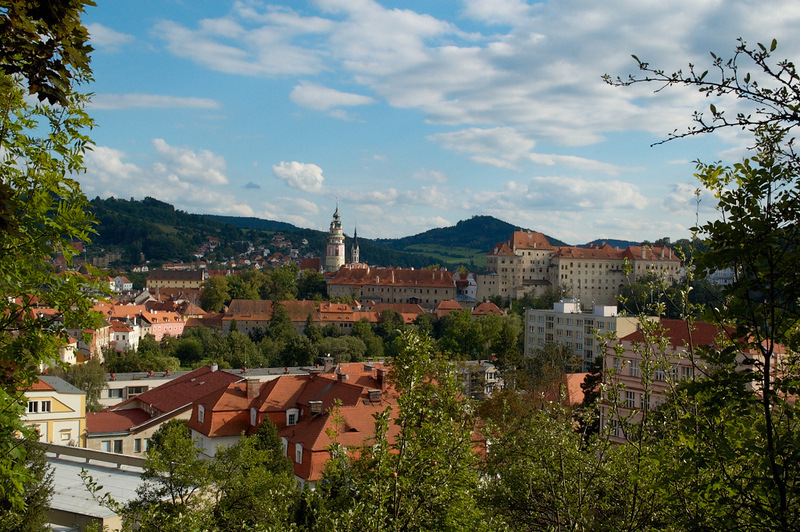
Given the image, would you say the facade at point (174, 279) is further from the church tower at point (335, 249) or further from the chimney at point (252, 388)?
the chimney at point (252, 388)

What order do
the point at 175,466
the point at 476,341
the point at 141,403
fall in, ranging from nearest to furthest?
the point at 175,466, the point at 141,403, the point at 476,341

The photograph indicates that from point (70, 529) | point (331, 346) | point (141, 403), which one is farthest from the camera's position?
point (331, 346)

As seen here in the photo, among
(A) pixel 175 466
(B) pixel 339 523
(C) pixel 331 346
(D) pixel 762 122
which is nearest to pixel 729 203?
(D) pixel 762 122

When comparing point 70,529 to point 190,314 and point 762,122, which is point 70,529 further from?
point 190,314

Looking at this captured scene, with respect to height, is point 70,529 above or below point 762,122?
below

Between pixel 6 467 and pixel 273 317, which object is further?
pixel 273 317

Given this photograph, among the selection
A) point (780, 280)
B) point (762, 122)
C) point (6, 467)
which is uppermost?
point (762, 122)

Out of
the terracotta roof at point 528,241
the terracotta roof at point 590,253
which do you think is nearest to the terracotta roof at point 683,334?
the terracotta roof at point 590,253
